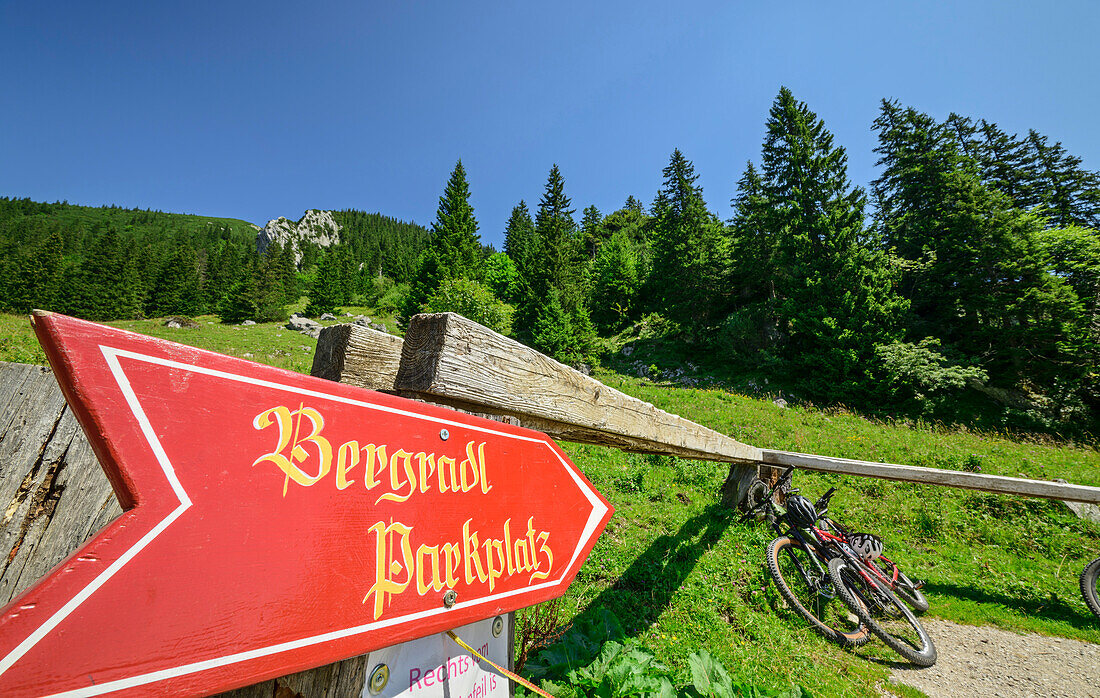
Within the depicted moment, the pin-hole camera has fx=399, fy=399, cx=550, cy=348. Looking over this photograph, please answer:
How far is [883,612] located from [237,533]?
632 centimetres

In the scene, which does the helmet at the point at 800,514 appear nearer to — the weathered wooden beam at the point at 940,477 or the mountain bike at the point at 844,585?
the mountain bike at the point at 844,585

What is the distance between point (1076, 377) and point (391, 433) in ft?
87.9

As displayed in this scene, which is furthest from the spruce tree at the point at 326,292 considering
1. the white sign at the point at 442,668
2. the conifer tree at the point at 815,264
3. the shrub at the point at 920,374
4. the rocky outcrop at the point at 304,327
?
the white sign at the point at 442,668

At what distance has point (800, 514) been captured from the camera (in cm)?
477

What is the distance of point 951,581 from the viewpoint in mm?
5410

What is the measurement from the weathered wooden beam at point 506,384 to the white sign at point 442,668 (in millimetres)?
644

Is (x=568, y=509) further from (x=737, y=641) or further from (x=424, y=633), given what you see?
(x=737, y=641)

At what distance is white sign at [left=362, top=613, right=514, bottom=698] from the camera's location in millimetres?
960

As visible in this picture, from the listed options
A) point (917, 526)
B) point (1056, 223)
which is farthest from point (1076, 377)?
point (917, 526)

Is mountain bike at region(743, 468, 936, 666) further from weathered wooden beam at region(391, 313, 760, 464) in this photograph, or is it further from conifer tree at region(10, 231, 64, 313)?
conifer tree at region(10, 231, 64, 313)

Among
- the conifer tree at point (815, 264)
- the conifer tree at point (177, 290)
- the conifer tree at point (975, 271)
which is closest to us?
the conifer tree at point (975, 271)

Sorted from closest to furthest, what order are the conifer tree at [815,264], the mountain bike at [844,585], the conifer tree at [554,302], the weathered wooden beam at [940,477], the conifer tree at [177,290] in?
the mountain bike at [844,585] < the weathered wooden beam at [940,477] < the conifer tree at [815,264] < the conifer tree at [554,302] < the conifer tree at [177,290]

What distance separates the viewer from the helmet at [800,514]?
4727mm

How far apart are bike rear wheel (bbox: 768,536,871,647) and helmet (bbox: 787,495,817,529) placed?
23 centimetres
